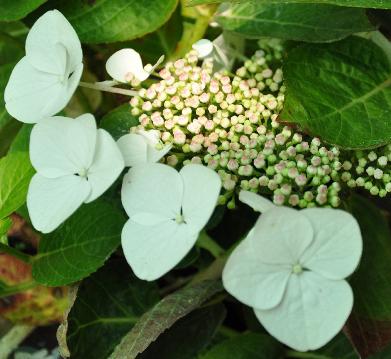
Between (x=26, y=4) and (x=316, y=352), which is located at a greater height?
(x=26, y=4)

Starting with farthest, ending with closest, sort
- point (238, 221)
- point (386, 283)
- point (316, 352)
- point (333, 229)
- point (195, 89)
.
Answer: point (238, 221) → point (316, 352) → point (386, 283) → point (195, 89) → point (333, 229)

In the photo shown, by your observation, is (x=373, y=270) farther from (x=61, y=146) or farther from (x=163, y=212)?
(x=61, y=146)

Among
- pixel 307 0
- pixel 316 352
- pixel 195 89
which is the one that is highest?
pixel 307 0

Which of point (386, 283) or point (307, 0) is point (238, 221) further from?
point (307, 0)

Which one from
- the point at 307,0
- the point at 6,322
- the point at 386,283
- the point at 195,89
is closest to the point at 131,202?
the point at 195,89

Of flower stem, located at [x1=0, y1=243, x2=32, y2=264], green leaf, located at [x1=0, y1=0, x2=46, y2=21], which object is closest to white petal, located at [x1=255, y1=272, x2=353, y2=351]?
flower stem, located at [x1=0, y1=243, x2=32, y2=264]
